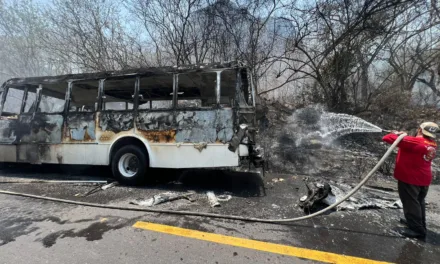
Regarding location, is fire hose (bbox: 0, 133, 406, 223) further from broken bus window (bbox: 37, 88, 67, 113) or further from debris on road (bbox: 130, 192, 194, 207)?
broken bus window (bbox: 37, 88, 67, 113)

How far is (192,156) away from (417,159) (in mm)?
3576

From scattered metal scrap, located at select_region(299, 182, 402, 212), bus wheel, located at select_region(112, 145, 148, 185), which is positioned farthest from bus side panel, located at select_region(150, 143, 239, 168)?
scattered metal scrap, located at select_region(299, 182, 402, 212)

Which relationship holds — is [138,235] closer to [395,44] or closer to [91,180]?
[91,180]

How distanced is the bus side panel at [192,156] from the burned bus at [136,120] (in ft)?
0.06

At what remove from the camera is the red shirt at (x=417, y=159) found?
117 inches

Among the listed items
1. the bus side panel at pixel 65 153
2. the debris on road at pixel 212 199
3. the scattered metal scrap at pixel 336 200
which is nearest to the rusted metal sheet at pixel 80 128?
the bus side panel at pixel 65 153

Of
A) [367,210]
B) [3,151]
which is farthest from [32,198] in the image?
[367,210]

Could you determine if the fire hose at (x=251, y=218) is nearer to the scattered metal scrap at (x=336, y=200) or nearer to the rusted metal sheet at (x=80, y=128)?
the scattered metal scrap at (x=336, y=200)

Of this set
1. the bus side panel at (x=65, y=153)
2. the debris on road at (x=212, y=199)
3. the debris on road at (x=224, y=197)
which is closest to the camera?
the debris on road at (x=212, y=199)

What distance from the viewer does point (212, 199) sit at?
13.9ft

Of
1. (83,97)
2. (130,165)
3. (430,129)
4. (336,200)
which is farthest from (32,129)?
(430,129)

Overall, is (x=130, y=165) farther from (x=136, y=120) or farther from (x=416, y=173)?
(x=416, y=173)

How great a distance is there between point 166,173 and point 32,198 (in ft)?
9.05

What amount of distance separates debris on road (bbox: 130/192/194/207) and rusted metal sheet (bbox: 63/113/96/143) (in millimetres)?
2197
